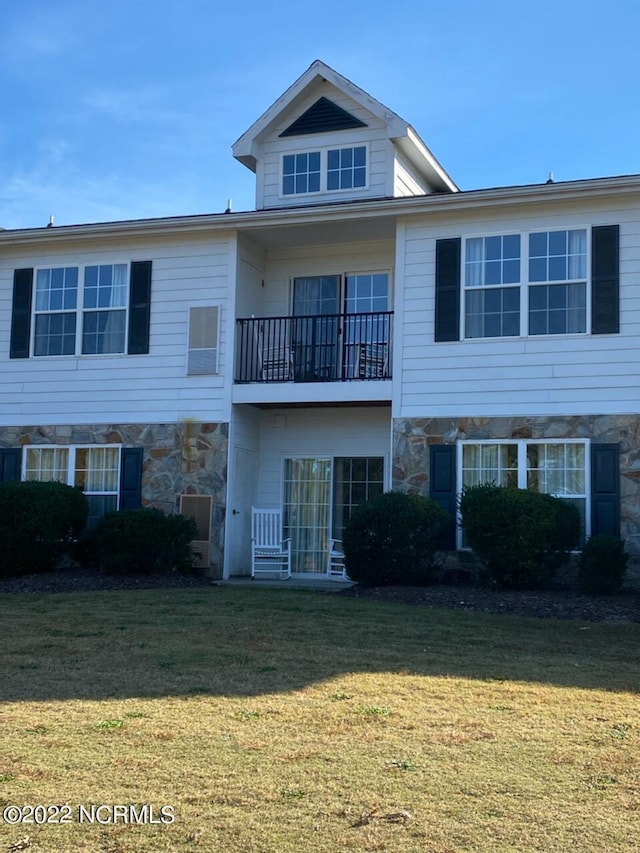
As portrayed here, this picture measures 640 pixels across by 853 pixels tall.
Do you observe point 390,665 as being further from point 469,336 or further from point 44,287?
point 44,287

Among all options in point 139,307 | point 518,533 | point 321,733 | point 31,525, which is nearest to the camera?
point 321,733

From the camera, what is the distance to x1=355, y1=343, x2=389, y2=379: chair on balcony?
14492 millimetres

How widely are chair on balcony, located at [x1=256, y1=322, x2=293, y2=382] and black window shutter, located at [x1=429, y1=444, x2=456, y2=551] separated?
2.64 m

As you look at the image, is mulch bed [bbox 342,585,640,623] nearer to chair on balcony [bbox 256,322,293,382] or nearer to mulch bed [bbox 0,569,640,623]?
mulch bed [bbox 0,569,640,623]

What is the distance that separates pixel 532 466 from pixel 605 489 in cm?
97

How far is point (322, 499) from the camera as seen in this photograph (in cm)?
1531

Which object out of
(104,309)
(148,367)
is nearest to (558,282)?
(148,367)

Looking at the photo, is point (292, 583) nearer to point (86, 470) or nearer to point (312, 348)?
point (312, 348)

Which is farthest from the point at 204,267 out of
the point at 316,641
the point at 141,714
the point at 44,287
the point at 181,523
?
the point at 141,714

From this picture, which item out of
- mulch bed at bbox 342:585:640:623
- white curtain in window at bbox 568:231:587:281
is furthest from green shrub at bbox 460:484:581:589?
white curtain in window at bbox 568:231:587:281

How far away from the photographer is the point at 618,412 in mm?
12820

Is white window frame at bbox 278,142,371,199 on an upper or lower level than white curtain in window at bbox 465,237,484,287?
upper

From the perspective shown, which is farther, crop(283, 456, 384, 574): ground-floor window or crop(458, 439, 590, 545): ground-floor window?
crop(283, 456, 384, 574): ground-floor window

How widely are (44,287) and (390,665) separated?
10157 mm
